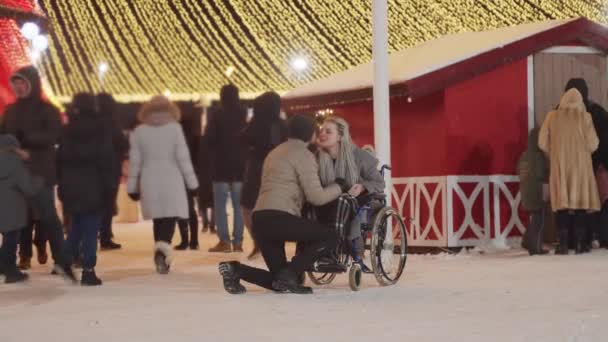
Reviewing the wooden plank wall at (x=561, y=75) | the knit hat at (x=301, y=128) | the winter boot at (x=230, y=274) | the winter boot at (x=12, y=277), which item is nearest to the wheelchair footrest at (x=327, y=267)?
the winter boot at (x=230, y=274)

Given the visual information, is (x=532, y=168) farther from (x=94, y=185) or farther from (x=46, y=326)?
(x=46, y=326)

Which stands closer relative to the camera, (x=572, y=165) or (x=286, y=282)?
(x=286, y=282)

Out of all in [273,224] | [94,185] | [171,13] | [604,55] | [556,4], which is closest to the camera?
[273,224]

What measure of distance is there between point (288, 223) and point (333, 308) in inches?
42.1

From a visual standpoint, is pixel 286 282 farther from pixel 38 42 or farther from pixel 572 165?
pixel 38 42

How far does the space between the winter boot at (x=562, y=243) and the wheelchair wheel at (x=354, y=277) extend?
420 cm

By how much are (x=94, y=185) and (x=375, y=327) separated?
3.80 metres

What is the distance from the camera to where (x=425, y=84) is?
42.3ft

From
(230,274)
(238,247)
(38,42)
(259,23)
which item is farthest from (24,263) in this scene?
(259,23)

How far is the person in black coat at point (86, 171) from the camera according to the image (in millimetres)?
9523

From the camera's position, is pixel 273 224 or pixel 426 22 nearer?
pixel 273 224

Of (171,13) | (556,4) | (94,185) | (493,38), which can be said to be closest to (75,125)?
(94,185)

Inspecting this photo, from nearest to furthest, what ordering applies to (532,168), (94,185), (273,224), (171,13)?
(273,224) < (94,185) < (532,168) < (171,13)

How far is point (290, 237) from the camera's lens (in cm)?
844
